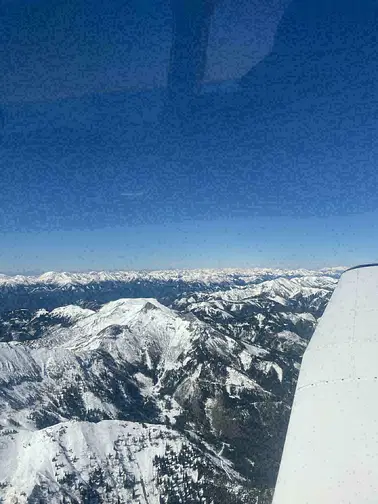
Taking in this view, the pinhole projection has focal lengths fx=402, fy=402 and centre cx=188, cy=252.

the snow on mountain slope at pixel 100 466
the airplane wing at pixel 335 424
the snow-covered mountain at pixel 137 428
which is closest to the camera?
the airplane wing at pixel 335 424

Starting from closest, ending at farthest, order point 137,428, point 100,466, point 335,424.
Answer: point 335,424 < point 100,466 < point 137,428

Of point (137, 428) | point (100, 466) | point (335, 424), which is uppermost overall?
point (335, 424)

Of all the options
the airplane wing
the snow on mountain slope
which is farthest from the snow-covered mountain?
the airplane wing

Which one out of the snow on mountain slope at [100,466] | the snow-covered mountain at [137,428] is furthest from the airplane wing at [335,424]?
the snow-covered mountain at [137,428]

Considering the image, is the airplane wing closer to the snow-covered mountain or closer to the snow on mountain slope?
the snow on mountain slope

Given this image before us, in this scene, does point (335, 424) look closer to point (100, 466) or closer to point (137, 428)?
point (100, 466)

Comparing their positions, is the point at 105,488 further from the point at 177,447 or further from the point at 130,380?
the point at 130,380

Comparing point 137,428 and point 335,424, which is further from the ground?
point 335,424

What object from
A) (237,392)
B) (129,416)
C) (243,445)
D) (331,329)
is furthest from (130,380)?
(331,329)

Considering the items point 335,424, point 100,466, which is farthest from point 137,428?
point 335,424

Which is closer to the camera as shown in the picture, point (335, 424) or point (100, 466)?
point (335, 424)

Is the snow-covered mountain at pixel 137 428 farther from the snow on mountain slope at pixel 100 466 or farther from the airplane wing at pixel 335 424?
the airplane wing at pixel 335 424
